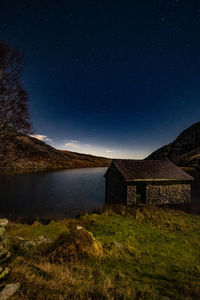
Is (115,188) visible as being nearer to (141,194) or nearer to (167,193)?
(141,194)

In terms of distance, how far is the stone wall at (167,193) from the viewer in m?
17.5

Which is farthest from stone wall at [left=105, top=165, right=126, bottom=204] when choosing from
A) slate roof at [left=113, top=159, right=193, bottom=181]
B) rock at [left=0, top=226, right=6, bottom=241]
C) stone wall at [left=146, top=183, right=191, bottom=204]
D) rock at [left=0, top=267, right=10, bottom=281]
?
rock at [left=0, top=267, right=10, bottom=281]

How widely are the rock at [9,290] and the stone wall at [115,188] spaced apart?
15.2 m

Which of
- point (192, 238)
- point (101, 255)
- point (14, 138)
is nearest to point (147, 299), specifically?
point (101, 255)

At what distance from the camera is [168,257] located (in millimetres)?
6871

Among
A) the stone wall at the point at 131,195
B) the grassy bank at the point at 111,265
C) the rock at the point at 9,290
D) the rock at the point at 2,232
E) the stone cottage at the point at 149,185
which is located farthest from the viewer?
the stone cottage at the point at 149,185

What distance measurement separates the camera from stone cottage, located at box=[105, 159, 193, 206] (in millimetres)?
17089

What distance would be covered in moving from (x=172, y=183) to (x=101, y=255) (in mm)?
15544

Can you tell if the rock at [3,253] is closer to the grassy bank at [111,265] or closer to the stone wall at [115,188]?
the grassy bank at [111,265]

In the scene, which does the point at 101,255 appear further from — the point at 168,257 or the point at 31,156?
the point at 31,156

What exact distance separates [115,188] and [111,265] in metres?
14.0

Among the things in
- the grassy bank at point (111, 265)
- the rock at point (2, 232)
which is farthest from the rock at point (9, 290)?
the rock at point (2, 232)

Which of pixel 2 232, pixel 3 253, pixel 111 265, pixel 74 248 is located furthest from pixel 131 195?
pixel 3 253

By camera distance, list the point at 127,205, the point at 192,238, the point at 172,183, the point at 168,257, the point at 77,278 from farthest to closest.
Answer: the point at 172,183, the point at 127,205, the point at 192,238, the point at 168,257, the point at 77,278
